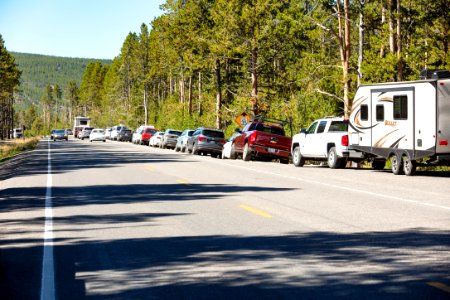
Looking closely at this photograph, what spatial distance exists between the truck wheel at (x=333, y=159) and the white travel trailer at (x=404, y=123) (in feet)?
3.61

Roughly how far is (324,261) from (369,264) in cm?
52

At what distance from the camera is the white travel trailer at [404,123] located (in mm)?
21375

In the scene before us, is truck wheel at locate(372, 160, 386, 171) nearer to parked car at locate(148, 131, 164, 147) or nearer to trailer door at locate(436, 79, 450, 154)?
trailer door at locate(436, 79, 450, 154)

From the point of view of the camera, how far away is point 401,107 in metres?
22.9

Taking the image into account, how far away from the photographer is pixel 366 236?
32.0 ft

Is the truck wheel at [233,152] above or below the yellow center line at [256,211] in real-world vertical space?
above

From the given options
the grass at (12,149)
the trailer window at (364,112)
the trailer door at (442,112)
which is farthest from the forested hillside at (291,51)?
the grass at (12,149)

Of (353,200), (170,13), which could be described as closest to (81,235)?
(353,200)

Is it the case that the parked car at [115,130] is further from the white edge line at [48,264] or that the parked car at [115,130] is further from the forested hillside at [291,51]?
the white edge line at [48,264]

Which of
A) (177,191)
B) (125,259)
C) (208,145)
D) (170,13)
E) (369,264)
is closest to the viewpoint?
(369,264)

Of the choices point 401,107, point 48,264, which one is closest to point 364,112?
point 401,107

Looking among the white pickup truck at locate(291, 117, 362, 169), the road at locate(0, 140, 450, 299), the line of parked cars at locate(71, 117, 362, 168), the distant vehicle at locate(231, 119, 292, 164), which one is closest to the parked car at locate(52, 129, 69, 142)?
the line of parked cars at locate(71, 117, 362, 168)

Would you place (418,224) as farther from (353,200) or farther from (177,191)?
(177,191)

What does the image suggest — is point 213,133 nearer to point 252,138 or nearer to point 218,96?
Result: point 252,138
